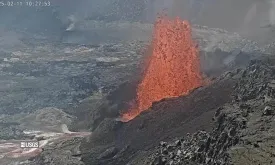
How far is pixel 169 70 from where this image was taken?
239 ft

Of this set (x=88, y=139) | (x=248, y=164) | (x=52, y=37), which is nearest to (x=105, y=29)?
(x=52, y=37)

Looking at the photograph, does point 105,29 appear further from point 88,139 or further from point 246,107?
point 246,107

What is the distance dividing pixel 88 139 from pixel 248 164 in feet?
111

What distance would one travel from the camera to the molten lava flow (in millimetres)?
67125

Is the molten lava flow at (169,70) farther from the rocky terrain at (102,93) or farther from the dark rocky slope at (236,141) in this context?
the dark rocky slope at (236,141)

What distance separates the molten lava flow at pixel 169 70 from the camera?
67.1 m
